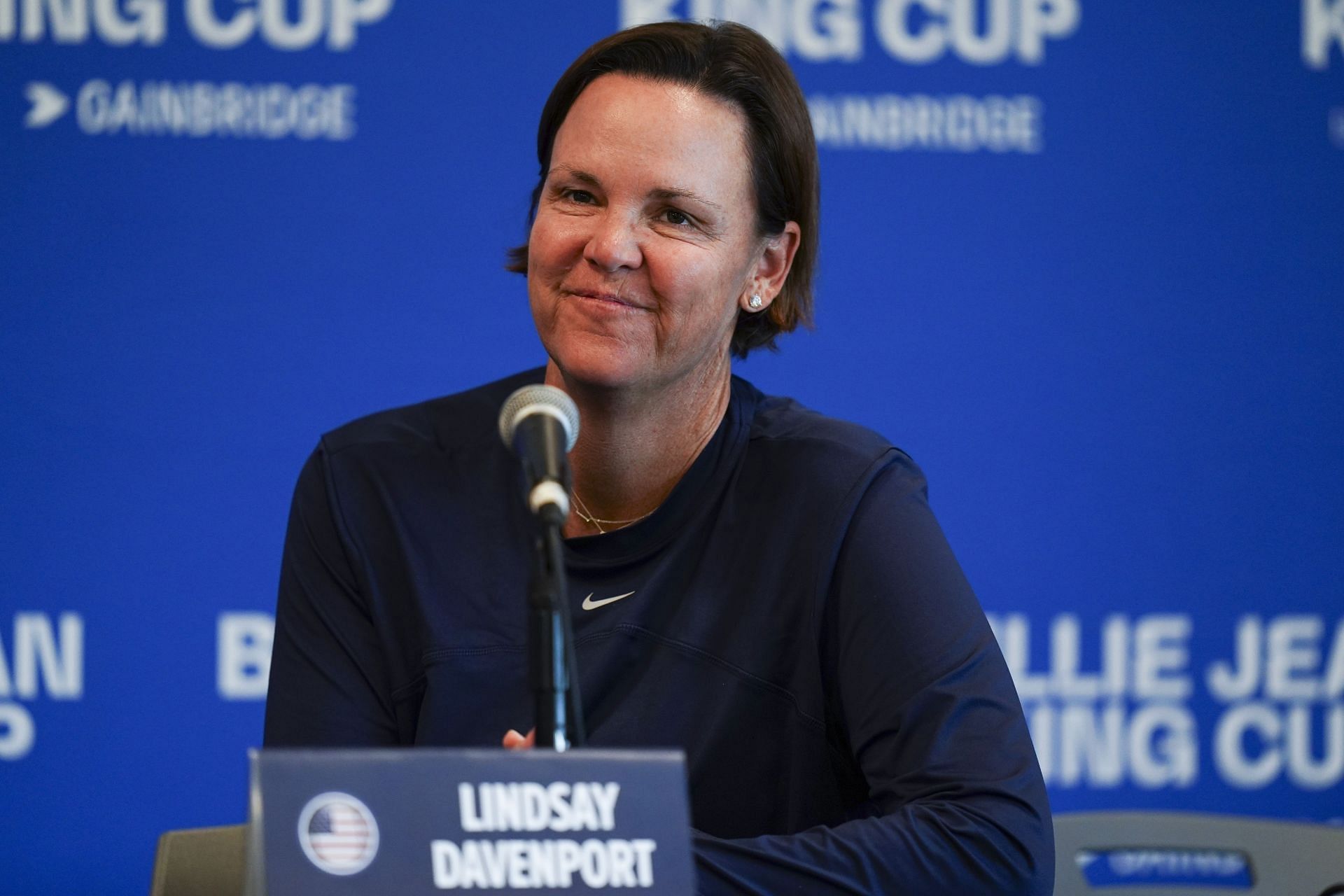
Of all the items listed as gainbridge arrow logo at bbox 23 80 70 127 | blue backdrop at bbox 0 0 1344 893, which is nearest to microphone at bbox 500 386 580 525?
blue backdrop at bbox 0 0 1344 893

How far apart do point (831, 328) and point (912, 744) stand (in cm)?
138

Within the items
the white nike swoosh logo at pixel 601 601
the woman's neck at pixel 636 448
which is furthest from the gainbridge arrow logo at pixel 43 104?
the white nike swoosh logo at pixel 601 601

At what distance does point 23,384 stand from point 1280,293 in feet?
7.26

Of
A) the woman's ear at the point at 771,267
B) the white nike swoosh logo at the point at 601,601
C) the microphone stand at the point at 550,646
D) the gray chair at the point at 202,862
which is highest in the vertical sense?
the woman's ear at the point at 771,267

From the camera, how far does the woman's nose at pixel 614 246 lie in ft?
4.75

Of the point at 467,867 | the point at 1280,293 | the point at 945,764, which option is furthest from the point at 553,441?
the point at 1280,293

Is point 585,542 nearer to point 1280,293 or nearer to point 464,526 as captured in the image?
point 464,526

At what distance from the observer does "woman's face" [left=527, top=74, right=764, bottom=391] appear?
1.47 m

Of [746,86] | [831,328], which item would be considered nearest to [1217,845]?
[746,86]

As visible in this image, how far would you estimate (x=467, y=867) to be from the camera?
32.5 inches

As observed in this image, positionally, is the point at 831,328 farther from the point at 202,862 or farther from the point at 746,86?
the point at 202,862

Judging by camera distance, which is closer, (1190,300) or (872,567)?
(872,567)

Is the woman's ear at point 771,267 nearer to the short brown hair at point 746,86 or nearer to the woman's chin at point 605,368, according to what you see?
the short brown hair at point 746,86

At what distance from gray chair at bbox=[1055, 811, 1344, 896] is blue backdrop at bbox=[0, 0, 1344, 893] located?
100cm
